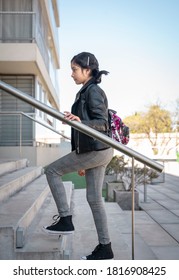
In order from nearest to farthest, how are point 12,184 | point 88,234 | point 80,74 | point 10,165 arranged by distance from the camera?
point 80,74
point 88,234
point 12,184
point 10,165

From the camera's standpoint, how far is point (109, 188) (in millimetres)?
7867

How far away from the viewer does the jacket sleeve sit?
2.57m

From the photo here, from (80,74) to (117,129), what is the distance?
0.51 meters

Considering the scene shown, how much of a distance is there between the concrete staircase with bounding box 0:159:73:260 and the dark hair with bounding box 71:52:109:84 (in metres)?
1.32

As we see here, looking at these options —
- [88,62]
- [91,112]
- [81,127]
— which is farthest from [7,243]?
[88,62]

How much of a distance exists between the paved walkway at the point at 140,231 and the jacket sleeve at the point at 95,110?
1238 mm

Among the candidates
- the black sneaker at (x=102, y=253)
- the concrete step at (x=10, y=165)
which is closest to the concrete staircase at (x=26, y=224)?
the black sneaker at (x=102, y=253)

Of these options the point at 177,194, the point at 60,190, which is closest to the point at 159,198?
the point at 177,194

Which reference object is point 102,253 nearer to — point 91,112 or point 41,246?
point 41,246

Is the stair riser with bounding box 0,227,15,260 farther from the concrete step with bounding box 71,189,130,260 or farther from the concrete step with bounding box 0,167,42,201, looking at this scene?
the concrete step with bounding box 0,167,42,201

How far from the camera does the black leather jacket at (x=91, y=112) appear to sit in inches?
101

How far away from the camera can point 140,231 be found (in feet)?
16.3
